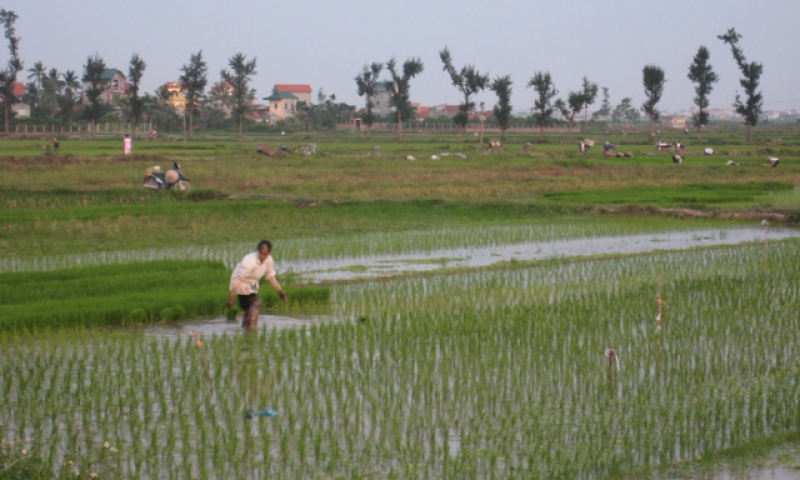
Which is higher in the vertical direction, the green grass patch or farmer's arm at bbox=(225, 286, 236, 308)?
the green grass patch

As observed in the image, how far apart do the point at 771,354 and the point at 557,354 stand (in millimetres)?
1688

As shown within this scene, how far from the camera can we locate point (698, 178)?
25.1m

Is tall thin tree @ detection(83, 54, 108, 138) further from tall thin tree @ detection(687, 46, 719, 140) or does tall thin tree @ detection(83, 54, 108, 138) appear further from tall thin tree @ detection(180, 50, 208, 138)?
tall thin tree @ detection(687, 46, 719, 140)

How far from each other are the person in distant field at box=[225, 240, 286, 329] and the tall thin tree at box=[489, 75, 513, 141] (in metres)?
44.5

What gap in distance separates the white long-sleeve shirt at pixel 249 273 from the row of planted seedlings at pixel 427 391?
0.47 meters

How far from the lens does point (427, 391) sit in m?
6.13

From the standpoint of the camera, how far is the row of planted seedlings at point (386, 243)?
12.0 m

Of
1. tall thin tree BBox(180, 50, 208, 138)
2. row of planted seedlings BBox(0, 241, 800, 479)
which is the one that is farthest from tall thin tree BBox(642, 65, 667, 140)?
row of planted seedlings BBox(0, 241, 800, 479)

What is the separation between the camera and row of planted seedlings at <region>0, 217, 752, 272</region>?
12.0m

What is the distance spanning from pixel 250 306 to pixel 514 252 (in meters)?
6.18

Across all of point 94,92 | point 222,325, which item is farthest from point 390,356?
point 94,92

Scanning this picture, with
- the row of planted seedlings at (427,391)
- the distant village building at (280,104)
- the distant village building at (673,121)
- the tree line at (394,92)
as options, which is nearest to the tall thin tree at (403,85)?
the tree line at (394,92)

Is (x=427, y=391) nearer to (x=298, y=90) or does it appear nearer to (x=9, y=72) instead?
(x=9, y=72)

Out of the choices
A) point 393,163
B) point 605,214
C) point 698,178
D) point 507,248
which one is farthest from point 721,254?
point 393,163
